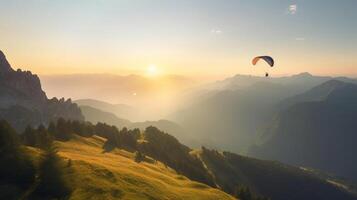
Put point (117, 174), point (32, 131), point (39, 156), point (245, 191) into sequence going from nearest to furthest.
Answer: point (39, 156)
point (117, 174)
point (32, 131)
point (245, 191)

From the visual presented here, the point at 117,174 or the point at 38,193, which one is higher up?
the point at 117,174

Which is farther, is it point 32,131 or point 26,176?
point 32,131

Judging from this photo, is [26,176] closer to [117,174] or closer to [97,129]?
[117,174]

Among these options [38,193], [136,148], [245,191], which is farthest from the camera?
[136,148]

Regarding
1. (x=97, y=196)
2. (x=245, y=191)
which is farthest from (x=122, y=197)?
(x=245, y=191)

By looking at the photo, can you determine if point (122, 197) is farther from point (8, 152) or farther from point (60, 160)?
point (8, 152)

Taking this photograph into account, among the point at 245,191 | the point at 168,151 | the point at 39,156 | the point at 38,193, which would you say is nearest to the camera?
the point at 38,193

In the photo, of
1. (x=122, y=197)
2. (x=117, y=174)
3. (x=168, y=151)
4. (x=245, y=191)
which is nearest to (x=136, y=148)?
(x=168, y=151)

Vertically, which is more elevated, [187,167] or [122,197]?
[187,167]

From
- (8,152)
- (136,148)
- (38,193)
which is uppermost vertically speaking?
(136,148)
